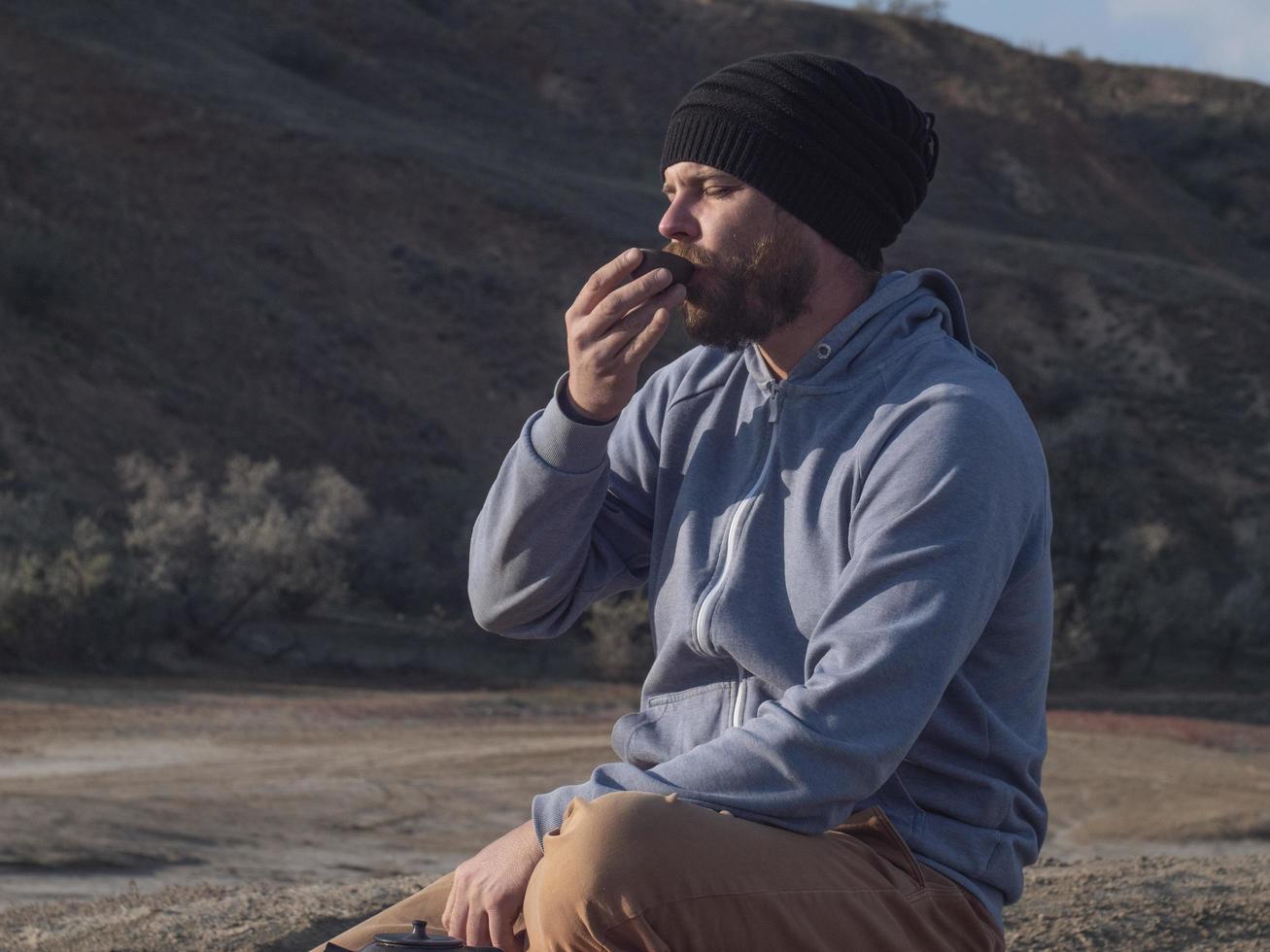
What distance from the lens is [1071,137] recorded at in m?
48.1

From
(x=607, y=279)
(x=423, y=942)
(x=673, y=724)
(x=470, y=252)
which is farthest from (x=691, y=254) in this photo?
(x=470, y=252)

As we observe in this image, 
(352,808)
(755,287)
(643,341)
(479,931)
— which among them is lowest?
(352,808)

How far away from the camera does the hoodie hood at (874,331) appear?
279cm

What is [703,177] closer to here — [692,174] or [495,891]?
[692,174]

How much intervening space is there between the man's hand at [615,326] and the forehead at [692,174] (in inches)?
8.7

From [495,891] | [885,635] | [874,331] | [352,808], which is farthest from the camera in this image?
[352,808]

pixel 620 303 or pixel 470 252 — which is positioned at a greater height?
pixel 470 252

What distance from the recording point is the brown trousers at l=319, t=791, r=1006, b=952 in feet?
7.30

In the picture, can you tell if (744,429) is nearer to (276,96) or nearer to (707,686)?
(707,686)

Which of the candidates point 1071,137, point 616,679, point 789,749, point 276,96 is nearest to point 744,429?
point 789,749

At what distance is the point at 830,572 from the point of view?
8.53ft

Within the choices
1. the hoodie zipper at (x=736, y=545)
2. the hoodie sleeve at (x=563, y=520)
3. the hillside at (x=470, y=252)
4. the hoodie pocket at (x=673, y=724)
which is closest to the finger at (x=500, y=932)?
the hoodie pocket at (x=673, y=724)

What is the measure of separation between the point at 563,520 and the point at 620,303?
0.43 metres

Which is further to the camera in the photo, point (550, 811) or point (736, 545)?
point (736, 545)
